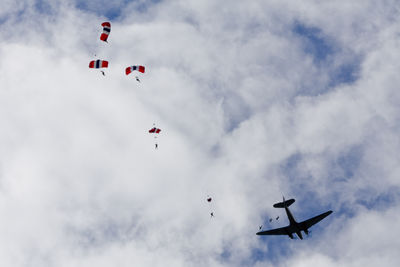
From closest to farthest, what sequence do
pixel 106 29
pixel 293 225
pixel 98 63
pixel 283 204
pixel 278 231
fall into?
pixel 106 29 → pixel 98 63 → pixel 283 204 → pixel 293 225 → pixel 278 231

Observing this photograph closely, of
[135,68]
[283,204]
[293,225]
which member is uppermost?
[135,68]

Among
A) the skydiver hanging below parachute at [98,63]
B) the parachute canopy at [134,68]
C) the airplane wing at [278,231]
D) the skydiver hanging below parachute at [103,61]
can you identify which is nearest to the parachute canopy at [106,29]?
the skydiver hanging below parachute at [103,61]

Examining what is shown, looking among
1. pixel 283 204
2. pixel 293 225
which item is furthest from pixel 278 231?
pixel 283 204

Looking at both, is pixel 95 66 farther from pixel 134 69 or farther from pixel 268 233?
pixel 268 233

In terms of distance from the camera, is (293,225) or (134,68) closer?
(134,68)

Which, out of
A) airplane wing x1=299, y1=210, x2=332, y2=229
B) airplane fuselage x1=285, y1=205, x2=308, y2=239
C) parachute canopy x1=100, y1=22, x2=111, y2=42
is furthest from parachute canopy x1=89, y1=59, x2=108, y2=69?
airplane wing x1=299, y1=210, x2=332, y2=229

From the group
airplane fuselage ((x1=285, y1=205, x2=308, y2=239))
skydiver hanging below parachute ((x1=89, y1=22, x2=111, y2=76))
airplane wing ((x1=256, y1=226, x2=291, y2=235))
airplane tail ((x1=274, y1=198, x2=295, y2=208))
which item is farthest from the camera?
airplane wing ((x1=256, y1=226, x2=291, y2=235))

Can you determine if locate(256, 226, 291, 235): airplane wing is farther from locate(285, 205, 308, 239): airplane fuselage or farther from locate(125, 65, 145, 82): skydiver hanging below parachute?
locate(125, 65, 145, 82): skydiver hanging below parachute

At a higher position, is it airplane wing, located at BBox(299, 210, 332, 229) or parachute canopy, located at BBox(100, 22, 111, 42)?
parachute canopy, located at BBox(100, 22, 111, 42)

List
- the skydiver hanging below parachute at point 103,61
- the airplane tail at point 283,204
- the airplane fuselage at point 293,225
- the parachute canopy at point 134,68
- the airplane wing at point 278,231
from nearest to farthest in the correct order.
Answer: the skydiver hanging below parachute at point 103,61
the parachute canopy at point 134,68
the airplane tail at point 283,204
the airplane fuselage at point 293,225
the airplane wing at point 278,231

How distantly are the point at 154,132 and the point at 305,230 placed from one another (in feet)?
155

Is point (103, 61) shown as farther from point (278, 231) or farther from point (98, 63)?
point (278, 231)

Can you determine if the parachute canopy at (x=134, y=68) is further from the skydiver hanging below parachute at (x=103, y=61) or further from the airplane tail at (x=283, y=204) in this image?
the airplane tail at (x=283, y=204)

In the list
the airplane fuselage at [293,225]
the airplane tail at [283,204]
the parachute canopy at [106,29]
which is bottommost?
the airplane fuselage at [293,225]
